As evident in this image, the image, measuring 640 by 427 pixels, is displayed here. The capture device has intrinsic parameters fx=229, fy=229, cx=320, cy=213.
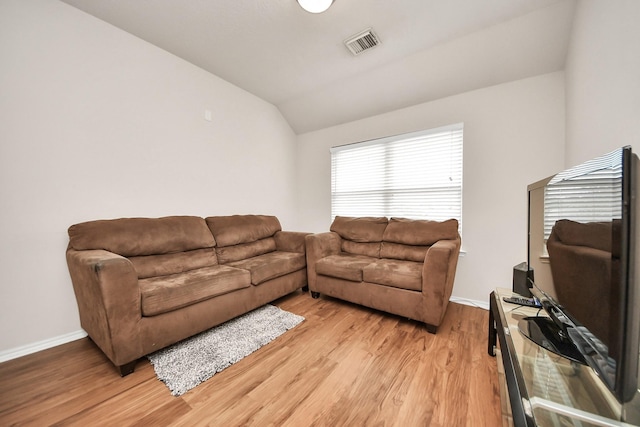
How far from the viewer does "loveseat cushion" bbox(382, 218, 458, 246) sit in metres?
2.34

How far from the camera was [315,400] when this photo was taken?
1.24 meters

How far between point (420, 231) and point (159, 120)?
9.82 ft

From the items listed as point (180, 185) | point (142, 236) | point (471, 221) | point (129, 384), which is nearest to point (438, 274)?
point (471, 221)

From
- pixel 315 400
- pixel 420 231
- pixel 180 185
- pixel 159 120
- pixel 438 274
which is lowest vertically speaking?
pixel 315 400

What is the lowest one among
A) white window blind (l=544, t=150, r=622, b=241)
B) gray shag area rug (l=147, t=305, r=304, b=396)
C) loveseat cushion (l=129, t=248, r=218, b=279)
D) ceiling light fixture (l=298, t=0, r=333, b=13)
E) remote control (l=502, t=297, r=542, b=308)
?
gray shag area rug (l=147, t=305, r=304, b=396)

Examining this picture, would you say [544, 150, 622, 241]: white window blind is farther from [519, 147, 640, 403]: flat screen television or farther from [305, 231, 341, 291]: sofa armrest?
[305, 231, 341, 291]: sofa armrest

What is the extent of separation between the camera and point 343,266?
2357 mm

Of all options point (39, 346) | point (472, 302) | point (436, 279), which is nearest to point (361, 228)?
Result: point (436, 279)

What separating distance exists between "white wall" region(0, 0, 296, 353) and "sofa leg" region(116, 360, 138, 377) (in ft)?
2.97

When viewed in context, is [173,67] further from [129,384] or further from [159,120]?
[129,384]

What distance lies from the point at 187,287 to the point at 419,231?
2238 millimetres

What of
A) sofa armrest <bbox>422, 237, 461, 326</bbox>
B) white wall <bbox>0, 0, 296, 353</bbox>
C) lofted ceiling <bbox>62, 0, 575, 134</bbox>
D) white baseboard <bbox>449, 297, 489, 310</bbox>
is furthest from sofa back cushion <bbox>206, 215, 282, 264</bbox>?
white baseboard <bbox>449, 297, 489, 310</bbox>

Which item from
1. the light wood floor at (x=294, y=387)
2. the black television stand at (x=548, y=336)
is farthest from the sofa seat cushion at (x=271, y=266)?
the black television stand at (x=548, y=336)

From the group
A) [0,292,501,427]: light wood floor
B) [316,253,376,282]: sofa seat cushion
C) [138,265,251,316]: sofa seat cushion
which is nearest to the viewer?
[0,292,501,427]: light wood floor
